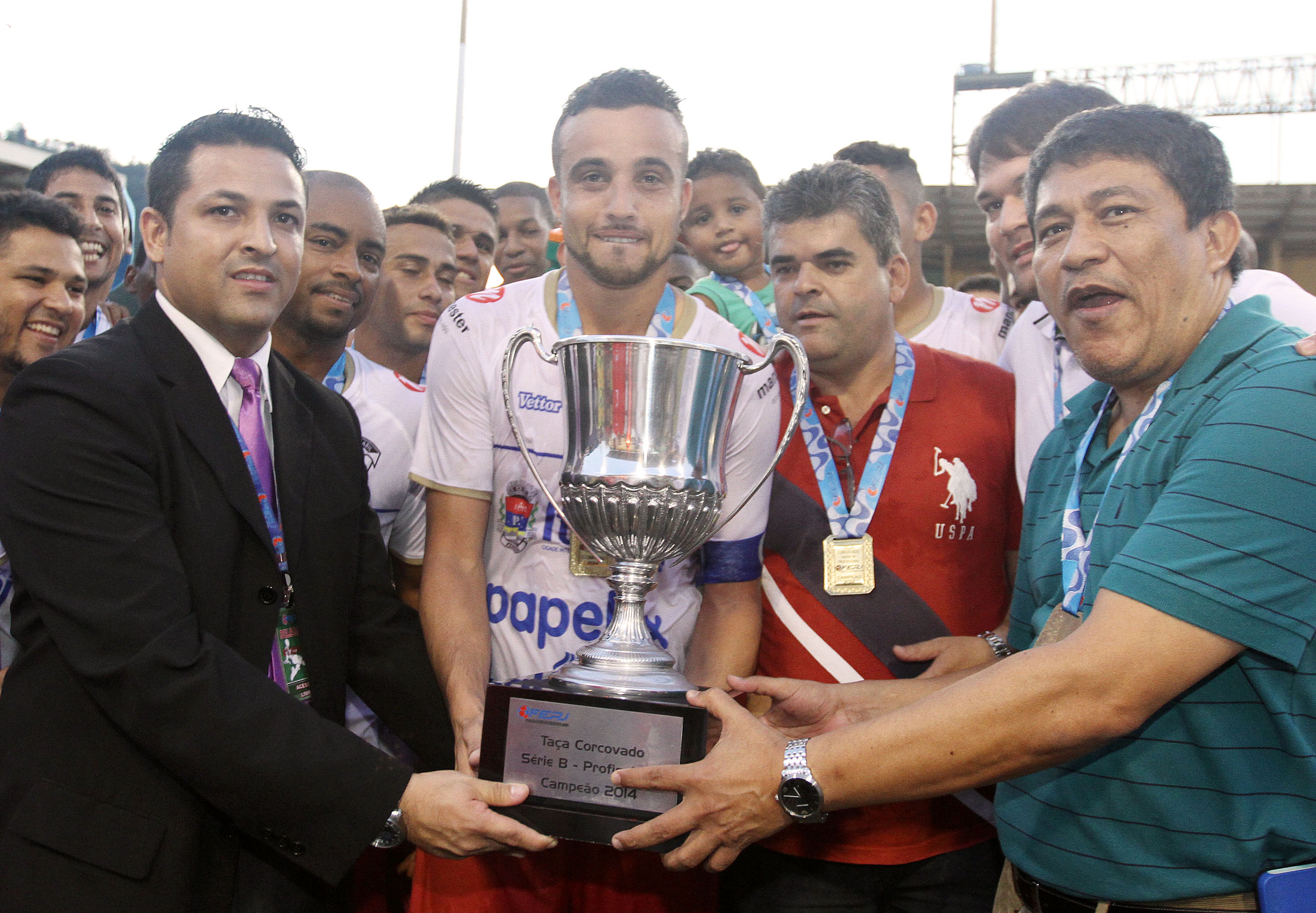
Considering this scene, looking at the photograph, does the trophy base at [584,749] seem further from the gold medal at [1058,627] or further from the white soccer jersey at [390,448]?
the white soccer jersey at [390,448]

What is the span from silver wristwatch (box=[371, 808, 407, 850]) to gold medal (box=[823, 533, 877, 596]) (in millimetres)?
1199

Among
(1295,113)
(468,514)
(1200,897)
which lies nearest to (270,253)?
(468,514)

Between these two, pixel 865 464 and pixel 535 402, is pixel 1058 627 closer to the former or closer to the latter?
pixel 865 464

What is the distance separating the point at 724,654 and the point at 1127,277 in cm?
130

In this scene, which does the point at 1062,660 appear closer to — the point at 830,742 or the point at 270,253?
the point at 830,742

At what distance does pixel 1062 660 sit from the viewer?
178 centimetres

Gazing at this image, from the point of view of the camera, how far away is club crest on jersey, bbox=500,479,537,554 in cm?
269

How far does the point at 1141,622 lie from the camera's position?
1.71 metres

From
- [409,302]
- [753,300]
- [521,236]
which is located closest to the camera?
[409,302]

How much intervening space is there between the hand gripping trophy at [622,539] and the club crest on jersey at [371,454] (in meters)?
1.31

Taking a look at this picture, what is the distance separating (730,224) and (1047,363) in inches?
98.5

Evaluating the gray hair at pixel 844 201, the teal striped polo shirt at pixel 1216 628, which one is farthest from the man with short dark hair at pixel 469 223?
the teal striped polo shirt at pixel 1216 628

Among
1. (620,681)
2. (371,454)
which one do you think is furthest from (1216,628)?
(371,454)

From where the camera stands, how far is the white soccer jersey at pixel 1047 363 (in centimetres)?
273
